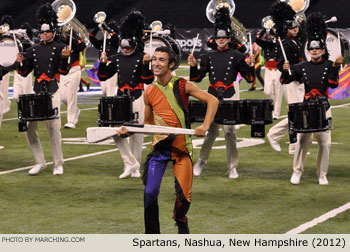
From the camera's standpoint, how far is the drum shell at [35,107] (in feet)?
36.4

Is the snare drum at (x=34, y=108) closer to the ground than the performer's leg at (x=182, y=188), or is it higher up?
higher up

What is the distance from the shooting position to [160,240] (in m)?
7.09

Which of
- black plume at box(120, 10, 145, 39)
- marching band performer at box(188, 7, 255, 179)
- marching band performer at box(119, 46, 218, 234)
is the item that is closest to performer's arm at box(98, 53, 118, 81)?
black plume at box(120, 10, 145, 39)

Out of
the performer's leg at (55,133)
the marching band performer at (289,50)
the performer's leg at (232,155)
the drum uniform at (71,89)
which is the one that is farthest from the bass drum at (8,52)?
the marching band performer at (289,50)

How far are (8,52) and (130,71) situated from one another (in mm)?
2152

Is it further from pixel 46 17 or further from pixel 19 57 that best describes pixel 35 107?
pixel 46 17

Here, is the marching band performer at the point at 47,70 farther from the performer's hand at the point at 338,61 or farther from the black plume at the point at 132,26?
the performer's hand at the point at 338,61

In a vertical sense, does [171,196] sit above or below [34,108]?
below

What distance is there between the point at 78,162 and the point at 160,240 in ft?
Answer: 18.4

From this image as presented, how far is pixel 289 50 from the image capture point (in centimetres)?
1294

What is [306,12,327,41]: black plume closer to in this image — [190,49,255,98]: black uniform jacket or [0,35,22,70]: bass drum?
[190,49,255,98]: black uniform jacket

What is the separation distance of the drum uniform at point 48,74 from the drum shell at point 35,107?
286mm

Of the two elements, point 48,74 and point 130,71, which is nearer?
point 130,71

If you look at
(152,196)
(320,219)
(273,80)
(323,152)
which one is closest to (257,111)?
(323,152)
